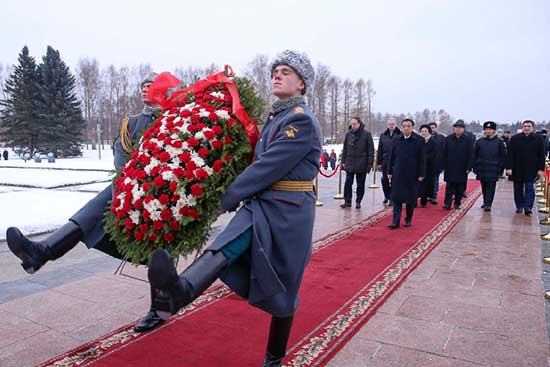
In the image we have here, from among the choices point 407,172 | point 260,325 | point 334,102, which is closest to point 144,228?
point 260,325

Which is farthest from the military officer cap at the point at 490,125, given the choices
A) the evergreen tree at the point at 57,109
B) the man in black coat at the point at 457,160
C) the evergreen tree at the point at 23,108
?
the evergreen tree at the point at 23,108

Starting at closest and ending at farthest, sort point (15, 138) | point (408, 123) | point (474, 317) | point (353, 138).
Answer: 1. point (474, 317)
2. point (408, 123)
3. point (353, 138)
4. point (15, 138)

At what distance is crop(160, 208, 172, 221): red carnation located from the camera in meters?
2.45

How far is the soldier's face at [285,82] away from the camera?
2621 millimetres

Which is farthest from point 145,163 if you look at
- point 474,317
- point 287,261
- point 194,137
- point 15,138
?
point 15,138

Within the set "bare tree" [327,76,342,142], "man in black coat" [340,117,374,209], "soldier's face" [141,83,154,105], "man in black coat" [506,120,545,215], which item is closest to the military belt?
"soldier's face" [141,83,154,105]

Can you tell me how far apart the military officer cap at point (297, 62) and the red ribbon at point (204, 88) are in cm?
31

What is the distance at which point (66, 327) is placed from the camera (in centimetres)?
333

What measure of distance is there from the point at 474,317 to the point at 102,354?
2844 millimetres

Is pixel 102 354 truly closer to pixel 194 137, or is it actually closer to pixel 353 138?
pixel 194 137

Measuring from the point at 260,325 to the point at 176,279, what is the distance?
1568mm

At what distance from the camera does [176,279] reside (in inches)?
78.9

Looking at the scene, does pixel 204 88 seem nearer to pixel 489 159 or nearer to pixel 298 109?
pixel 298 109

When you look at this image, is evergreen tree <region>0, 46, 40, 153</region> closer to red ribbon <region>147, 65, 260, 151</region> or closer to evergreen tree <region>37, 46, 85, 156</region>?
evergreen tree <region>37, 46, 85, 156</region>
